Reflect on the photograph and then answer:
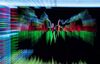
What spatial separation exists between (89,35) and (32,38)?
0.34m

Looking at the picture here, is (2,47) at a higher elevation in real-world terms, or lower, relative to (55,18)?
lower

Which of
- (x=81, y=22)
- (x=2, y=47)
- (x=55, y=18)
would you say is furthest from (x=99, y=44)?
(x=2, y=47)

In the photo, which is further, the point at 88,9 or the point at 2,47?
the point at 88,9

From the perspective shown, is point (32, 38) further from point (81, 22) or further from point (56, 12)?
point (81, 22)

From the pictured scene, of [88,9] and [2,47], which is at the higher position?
[88,9]

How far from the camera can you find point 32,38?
0.98m

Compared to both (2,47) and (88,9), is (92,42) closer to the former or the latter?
(88,9)

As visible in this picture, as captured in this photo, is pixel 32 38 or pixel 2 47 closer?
pixel 2 47

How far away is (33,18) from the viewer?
38.9 inches

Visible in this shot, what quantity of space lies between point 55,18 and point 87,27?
0.20 meters

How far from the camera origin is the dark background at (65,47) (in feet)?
3.14

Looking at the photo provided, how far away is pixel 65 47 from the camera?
98 centimetres

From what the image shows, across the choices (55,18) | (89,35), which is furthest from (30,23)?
(89,35)

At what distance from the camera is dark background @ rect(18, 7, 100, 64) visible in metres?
0.96
